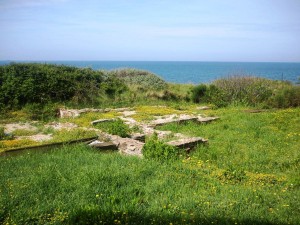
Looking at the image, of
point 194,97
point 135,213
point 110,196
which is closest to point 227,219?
point 135,213

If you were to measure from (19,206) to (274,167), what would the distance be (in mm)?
5673

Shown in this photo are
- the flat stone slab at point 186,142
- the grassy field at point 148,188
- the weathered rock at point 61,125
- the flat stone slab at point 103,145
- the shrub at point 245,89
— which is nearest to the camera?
the grassy field at point 148,188

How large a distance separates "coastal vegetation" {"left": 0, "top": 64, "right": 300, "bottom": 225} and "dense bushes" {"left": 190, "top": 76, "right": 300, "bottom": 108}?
3935 mm

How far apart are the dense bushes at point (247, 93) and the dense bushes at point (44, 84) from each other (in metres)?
6.98

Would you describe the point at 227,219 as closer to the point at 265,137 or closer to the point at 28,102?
the point at 265,137

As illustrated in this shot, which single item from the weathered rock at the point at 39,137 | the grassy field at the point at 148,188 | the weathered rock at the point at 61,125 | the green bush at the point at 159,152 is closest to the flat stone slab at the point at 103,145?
the grassy field at the point at 148,188

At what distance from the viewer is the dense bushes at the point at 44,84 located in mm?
14047

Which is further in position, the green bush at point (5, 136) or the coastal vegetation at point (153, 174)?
the green bush at point (5, 136)

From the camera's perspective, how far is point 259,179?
19.2ft

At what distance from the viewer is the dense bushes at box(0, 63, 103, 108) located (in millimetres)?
14047

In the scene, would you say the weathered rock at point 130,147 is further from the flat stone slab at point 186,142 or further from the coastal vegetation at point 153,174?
the flat stone slab at point 186,142

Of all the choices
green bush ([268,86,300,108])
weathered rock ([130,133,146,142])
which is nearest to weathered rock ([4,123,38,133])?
weathered rock ([130,133,146,142])

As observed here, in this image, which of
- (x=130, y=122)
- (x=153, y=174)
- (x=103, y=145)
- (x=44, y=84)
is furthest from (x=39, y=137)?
(x=44, y=84)

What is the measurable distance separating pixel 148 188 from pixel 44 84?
39.0 ft
